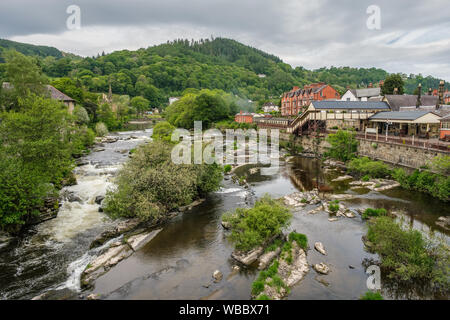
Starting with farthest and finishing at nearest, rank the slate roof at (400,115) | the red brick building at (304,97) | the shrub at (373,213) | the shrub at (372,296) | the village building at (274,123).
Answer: the red brick building at (304,97), the village building at (274,123), the slate roof at (400,115), the shrub at (373,213), the shrub at (372,296)

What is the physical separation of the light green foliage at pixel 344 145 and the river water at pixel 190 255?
12.3 meters

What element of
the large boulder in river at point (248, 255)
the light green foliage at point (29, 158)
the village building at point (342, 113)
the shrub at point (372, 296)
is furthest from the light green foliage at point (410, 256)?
the village building at point (342, 113)

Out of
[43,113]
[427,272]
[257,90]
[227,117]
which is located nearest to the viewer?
[427,272]

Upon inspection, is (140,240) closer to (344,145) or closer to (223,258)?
(223,258)

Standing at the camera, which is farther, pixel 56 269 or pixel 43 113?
pixel 43 113

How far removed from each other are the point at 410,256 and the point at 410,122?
27605mm

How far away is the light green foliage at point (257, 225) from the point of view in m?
16.9

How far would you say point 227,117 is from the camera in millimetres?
92688

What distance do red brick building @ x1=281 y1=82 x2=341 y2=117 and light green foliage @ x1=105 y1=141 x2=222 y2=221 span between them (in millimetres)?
56675

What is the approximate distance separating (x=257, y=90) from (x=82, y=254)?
161 m

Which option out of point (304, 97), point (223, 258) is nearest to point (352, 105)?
point (304, 97)

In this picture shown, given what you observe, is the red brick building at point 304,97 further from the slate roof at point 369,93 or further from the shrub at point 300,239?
the shrub at point 300,239
